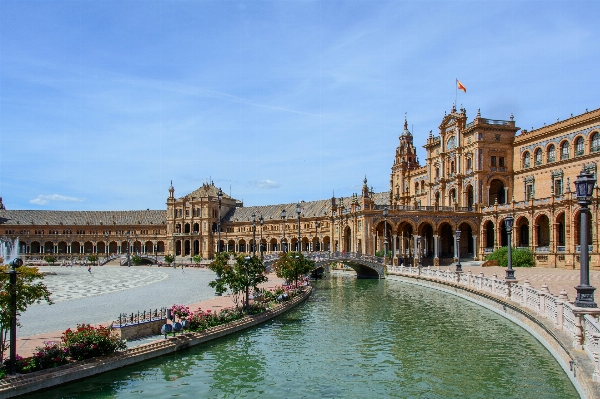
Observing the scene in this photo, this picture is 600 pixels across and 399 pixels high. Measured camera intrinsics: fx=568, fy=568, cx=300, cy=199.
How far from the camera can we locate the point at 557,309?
20.4 metres

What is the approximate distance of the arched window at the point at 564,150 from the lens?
6731 centimetres

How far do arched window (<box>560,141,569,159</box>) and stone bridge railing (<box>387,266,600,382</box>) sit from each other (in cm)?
3301

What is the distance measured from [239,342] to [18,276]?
1035cm

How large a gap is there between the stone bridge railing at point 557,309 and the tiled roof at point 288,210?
223 ft

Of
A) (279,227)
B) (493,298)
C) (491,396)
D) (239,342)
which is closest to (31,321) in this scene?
(239,342)

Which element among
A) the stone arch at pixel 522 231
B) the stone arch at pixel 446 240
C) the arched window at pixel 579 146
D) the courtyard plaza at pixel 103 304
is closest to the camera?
the courtyard plaza at pixel 103 304

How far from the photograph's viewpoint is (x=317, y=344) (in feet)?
79.9

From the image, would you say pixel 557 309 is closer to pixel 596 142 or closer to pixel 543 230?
pixel 596 142

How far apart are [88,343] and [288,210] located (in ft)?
344

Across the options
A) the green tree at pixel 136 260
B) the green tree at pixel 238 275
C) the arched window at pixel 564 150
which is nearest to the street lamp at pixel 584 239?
the green tree at pixel 238 275

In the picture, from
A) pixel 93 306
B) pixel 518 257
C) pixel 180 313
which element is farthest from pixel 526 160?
pixel 180 313

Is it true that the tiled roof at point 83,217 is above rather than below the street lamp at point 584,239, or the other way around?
above

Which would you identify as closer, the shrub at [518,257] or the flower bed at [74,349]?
the flower bed at [74,349]

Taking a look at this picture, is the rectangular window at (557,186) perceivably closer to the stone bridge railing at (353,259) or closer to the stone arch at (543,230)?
the stone arch at (543,230)
